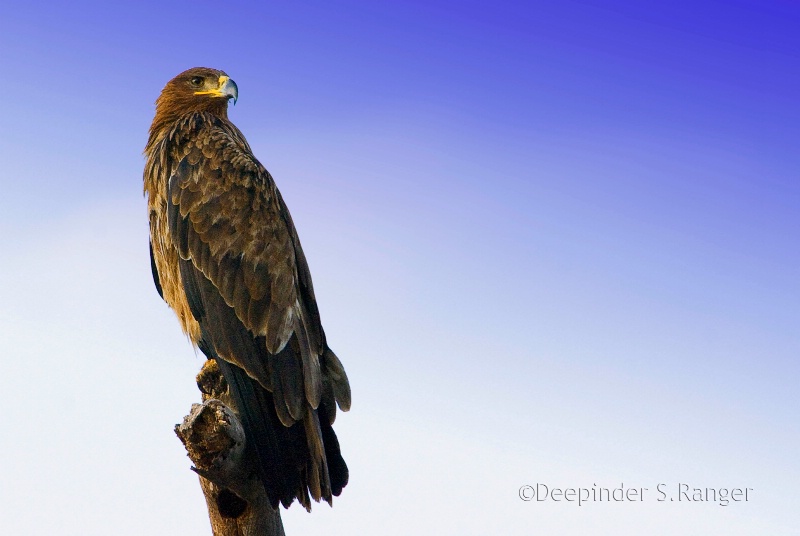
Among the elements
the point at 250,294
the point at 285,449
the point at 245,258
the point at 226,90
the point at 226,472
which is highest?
the point at 226,90

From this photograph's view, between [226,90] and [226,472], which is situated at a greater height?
[226,90]

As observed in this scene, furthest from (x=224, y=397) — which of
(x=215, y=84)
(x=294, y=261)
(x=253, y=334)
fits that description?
(x=215, y=84)

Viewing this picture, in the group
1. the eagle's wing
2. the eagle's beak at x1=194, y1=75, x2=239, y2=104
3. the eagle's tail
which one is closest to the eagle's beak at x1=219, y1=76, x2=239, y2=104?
the eagle's beak at x1=194, y1=75, x2=239, y2=104

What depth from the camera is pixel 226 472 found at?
5.98 metres

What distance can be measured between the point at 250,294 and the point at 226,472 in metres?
1.52

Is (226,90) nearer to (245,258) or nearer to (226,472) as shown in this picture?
(245,258)

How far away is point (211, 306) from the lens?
700cm

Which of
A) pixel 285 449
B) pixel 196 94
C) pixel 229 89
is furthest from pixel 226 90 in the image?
pixel 285 449

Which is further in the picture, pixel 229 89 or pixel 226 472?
pixel 229 89

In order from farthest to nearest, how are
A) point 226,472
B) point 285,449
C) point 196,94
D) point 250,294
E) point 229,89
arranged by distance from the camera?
point 196,94 < point 229,89 < point 250,294 < point 285,449 < point 226,472

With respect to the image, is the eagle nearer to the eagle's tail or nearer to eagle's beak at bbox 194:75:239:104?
the eagle's tail

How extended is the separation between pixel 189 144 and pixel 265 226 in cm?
104

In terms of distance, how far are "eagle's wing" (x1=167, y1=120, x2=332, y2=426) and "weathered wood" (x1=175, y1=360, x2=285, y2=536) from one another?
20.4 inches

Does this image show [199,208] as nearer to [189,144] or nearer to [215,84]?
[189,144]
